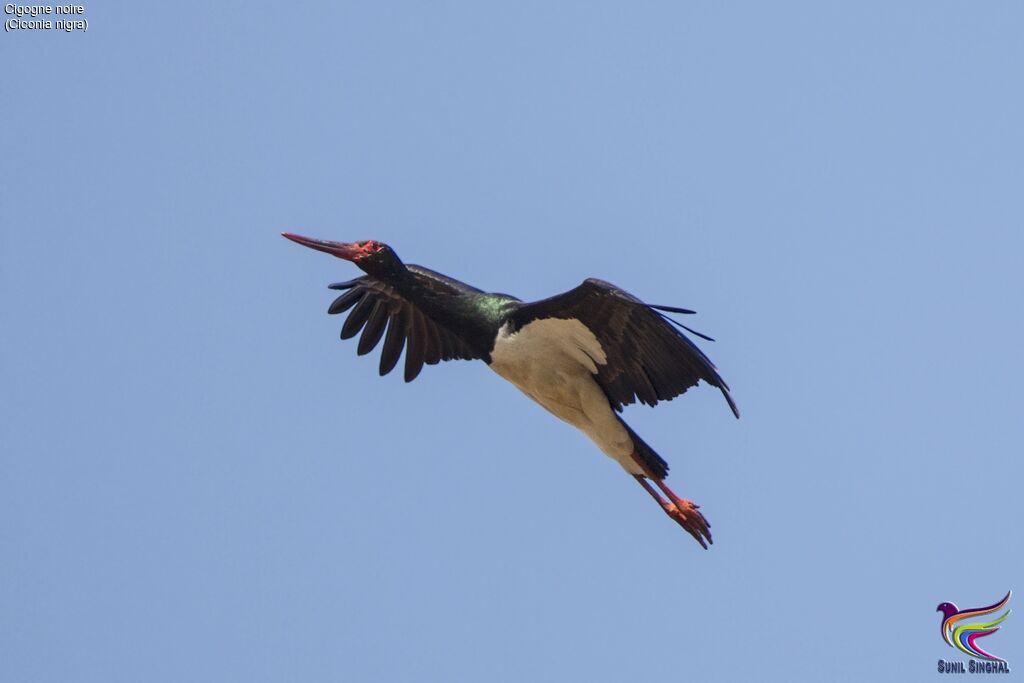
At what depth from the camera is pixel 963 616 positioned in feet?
53.4

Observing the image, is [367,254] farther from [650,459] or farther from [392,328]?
[650,459]

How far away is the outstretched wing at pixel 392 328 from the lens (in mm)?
16250

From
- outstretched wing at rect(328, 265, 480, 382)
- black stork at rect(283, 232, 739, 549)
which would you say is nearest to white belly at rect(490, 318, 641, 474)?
black stork at rect(283, 232, 739, 549)

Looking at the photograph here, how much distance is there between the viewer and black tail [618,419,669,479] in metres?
15.1

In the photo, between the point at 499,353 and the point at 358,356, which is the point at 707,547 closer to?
the point at 499,353

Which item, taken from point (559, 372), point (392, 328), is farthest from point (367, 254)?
point (559, 372)

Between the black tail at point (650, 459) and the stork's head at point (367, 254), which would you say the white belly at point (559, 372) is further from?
the stork's head at point (367, 254)

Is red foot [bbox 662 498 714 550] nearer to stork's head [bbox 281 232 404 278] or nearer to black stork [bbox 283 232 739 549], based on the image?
black stork [bbox 283 232 739 549]

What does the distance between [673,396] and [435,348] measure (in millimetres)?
2699

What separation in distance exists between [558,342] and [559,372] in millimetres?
282

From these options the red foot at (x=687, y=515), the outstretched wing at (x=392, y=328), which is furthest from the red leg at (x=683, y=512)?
the outstretched wing at (x=392, y=328)

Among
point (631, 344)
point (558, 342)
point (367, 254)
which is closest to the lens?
point (631, 344)

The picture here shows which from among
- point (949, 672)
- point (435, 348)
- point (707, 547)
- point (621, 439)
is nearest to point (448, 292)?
point (435, 348)

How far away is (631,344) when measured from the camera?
560 inches
